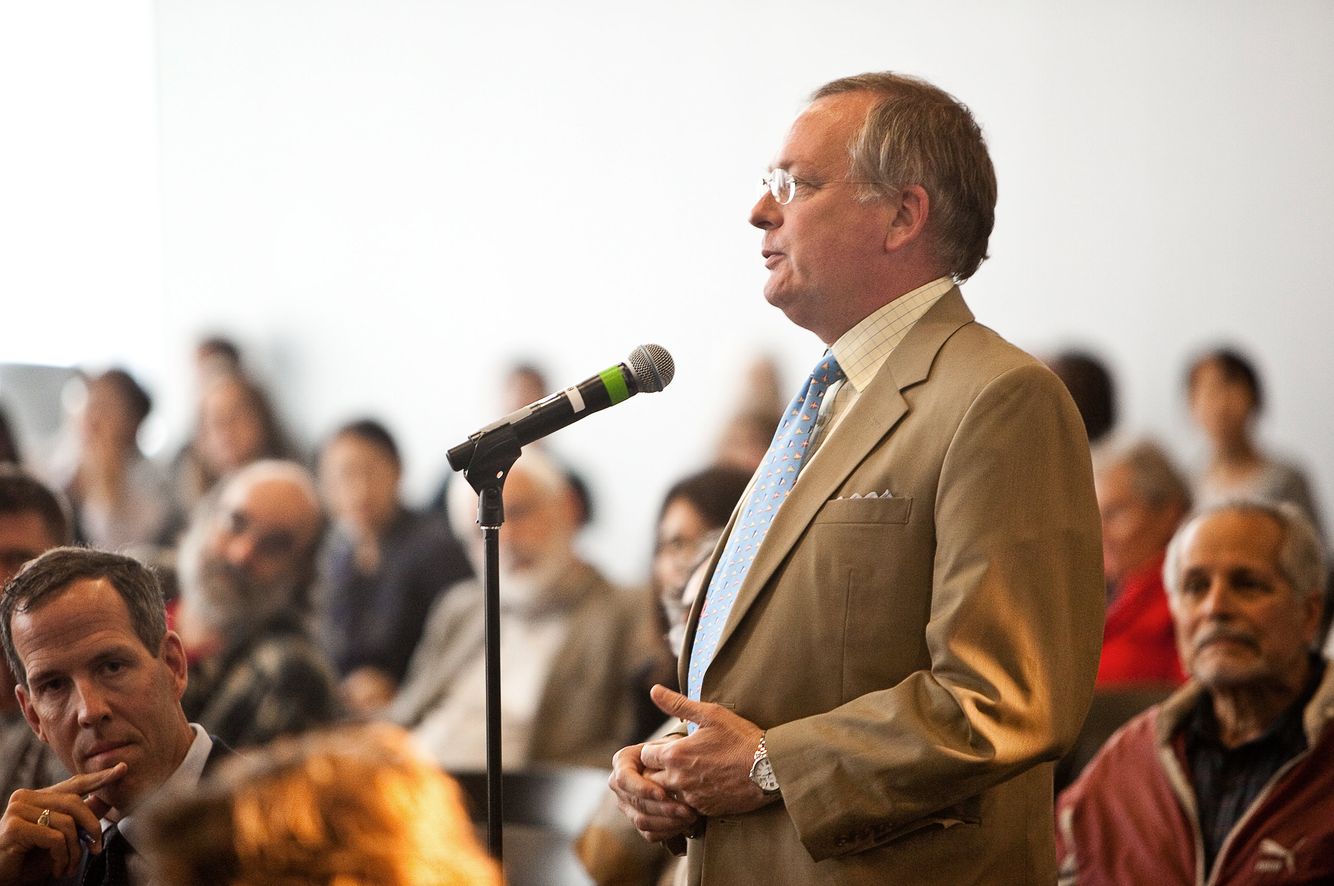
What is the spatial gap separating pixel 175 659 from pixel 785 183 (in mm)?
944

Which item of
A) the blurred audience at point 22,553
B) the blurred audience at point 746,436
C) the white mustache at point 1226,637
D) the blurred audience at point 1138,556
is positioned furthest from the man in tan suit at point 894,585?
the blurred audience at point 746,436

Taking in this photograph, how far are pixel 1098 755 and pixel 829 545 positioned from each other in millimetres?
1540

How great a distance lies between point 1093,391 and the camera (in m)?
5.21

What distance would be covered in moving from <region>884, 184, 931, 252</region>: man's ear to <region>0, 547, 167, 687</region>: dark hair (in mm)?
990

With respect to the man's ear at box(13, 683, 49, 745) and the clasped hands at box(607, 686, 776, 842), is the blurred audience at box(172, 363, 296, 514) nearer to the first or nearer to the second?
the man's ear at box(13, 683, 49, 745)

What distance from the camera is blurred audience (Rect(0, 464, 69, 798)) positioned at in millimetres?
2393

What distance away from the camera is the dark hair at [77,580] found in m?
1.94

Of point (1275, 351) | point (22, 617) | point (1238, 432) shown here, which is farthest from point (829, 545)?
point (1275, 351)

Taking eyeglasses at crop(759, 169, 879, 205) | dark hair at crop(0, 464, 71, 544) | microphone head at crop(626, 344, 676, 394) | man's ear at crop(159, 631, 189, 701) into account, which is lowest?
man's ear at crop(159, 631, 189, 701)

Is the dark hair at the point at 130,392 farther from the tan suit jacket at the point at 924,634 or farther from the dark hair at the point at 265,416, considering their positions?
the tan suit jacket at the point at 924,634

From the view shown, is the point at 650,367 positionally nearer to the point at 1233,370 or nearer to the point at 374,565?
the point at 374,565

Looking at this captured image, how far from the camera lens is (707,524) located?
3.29 m

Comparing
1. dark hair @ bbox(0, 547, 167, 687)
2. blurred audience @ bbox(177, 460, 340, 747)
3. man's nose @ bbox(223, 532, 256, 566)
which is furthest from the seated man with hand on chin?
man's nose @ bbox(223, 532, 256, 566)

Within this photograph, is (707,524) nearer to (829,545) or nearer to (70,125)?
(829,545)
